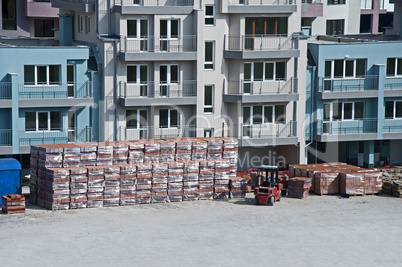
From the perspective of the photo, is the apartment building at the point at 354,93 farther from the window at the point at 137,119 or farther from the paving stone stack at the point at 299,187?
the window at the point at 137,119

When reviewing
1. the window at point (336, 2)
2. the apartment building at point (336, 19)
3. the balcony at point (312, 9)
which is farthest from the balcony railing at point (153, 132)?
the window at point (336, 2)

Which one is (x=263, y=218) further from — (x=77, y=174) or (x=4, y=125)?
(x=4, y=125)

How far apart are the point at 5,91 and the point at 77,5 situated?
7.38 m

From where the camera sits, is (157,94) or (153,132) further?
(153,132)

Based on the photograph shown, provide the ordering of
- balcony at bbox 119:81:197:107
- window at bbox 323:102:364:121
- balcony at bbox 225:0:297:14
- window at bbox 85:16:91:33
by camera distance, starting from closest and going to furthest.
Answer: balcony at bbox 119:81:197:107, balcony at bbox 225:0:297:14, window at bbox 85:16:91:33, window at bbox 323:102:364:121

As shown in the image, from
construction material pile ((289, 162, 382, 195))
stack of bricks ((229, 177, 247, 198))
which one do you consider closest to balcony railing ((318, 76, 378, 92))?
construction material pile ((289, 162, 382, 195))

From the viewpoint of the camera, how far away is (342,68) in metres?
53.2

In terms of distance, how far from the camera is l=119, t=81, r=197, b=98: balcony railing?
1954 inches

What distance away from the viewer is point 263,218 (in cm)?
4322

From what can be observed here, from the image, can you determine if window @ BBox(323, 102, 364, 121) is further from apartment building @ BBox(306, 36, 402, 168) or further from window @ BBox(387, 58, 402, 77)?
window @ BBox(387, 58, 402, 77)

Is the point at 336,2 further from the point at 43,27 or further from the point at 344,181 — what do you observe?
the point at 344,181

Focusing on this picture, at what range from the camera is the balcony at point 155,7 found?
48938mm

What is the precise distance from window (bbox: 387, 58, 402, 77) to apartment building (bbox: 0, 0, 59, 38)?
26.5m

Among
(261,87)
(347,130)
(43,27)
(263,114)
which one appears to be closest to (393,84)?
(347,130)
